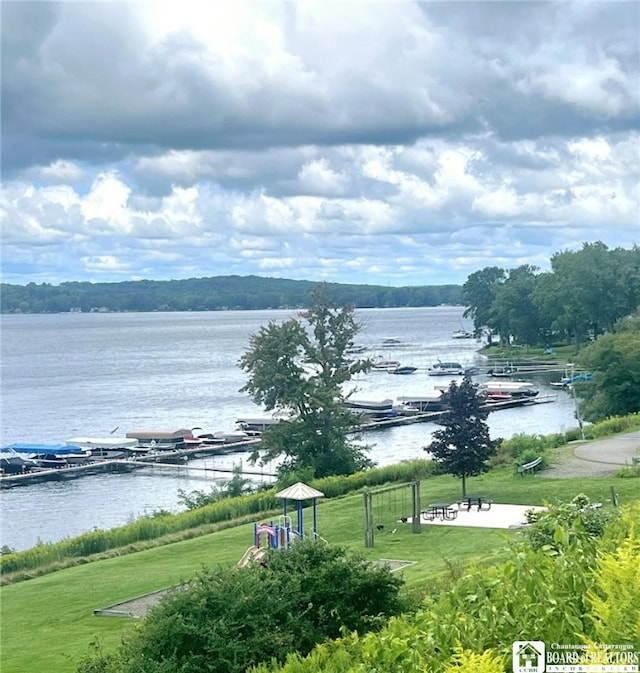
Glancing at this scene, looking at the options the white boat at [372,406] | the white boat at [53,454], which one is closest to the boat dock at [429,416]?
the white boat at [372,406]

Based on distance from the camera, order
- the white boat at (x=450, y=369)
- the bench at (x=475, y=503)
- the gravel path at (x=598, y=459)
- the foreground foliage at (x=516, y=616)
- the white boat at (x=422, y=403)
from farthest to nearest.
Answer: the white boat at (x=450, y=369), the white boat at (x=422, y=403), the gravel path at (x=598, y=459), the bench at (x=475, y=503), the foreground foliage at (x=516, y=616)

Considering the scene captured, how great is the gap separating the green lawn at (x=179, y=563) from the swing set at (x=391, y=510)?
120mm

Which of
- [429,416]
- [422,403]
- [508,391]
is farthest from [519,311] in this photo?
[429,416]

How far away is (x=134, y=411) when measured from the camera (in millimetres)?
86500

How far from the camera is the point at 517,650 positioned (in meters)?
4.84

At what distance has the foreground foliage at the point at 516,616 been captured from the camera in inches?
180

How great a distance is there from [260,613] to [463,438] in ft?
63.4

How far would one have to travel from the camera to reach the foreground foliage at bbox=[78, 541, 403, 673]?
8.98 meters

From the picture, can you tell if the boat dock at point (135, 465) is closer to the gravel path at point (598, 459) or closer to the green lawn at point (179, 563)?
the gravel path at point (598, 459)

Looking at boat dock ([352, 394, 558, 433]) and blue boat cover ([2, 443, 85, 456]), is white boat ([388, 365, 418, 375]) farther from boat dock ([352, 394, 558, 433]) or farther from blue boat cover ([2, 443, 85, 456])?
blue boat cover ([2, 443, 85, 456])

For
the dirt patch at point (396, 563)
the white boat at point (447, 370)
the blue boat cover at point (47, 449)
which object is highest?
the dirt patch at point (396, 563)

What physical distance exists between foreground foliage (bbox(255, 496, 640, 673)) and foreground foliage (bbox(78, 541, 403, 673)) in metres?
2.42

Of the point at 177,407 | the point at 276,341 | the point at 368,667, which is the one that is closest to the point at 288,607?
the point at 368,667

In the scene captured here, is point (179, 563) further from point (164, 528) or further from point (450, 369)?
point (450, 369)
